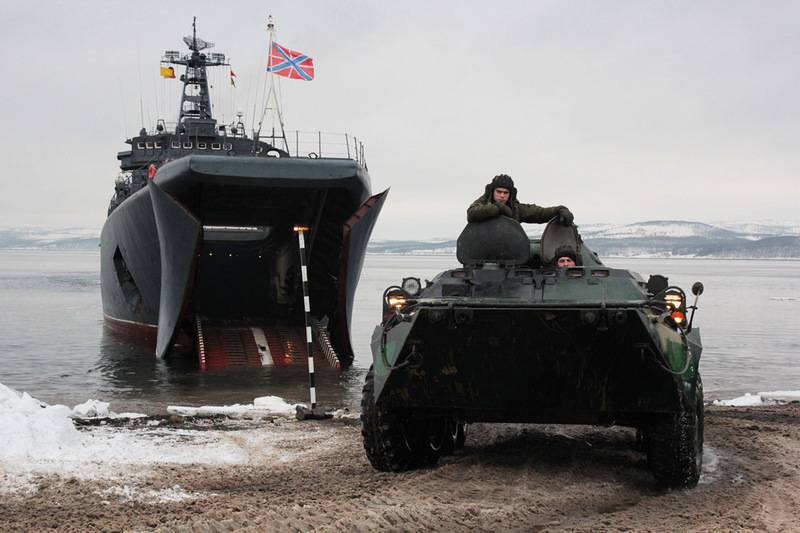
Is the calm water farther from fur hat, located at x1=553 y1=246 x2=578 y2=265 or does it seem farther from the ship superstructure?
fur hat, located at x1=553 y1=246 x2=578 y2=265

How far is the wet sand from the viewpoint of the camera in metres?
5.07

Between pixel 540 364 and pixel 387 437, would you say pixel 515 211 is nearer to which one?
pixel 540 364

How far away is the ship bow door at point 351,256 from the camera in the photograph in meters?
16.7

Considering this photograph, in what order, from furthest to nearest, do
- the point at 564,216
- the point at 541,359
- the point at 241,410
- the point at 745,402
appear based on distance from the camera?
the point at 745,402
the point at 241,410
the point at 564,216
the point at 541,359

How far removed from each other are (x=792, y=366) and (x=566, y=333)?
14.6 m

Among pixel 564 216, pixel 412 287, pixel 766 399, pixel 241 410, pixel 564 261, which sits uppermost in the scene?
pixel 564 216

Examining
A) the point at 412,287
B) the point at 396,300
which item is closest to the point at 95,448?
the point at 396,300

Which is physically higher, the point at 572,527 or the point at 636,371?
the point at 636,371

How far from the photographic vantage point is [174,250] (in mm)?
17172

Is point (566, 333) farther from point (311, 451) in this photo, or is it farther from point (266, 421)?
point (266, 421)

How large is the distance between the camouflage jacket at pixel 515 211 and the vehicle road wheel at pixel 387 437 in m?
1.48

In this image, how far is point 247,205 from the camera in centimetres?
1808

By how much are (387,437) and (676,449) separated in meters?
1.95

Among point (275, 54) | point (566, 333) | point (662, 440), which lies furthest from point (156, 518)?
point (275, 54)
